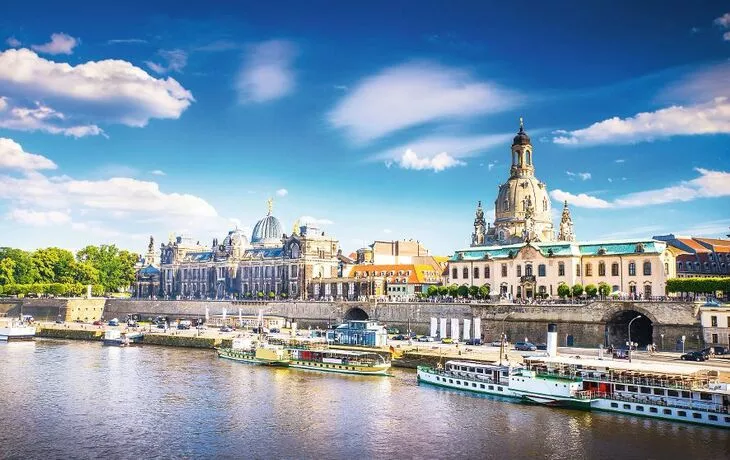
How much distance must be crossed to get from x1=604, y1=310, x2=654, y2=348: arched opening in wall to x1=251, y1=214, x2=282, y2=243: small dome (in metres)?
94.1

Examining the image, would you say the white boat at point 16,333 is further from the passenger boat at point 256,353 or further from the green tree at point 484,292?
the green tree at point 484,292

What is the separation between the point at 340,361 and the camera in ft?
235

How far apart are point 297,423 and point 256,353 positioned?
32.6 metres

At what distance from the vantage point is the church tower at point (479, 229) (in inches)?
5143

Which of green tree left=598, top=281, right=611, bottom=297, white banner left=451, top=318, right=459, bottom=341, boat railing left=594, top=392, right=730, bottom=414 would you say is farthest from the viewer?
white banner left=451, top=318, right=459, bottom=341

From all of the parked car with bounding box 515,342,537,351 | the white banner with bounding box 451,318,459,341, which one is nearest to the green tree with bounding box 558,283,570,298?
the parked car with bounding box 515,342,537,351

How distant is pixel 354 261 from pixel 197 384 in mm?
95267

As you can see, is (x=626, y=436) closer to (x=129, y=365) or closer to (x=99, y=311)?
(x=129, y=365)

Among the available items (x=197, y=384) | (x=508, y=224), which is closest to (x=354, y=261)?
(x=508, y=224)

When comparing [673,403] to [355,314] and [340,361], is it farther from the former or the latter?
[355,314]

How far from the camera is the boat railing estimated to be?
151 feet

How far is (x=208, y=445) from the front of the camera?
41469mm

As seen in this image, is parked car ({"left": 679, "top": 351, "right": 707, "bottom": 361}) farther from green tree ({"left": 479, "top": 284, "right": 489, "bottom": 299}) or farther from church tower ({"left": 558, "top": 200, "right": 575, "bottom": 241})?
church tower ({"left": 558, "top": 200, "right": 575, "bottom": 241})

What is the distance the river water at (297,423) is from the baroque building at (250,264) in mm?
71084
